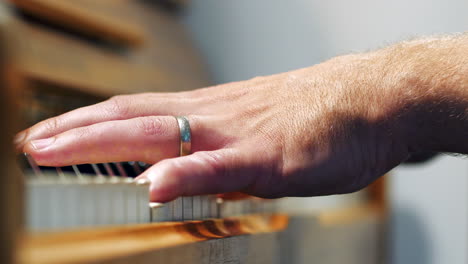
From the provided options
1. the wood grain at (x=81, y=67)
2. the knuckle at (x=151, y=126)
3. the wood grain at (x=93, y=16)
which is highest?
the wood grain at (x=93, y=16)

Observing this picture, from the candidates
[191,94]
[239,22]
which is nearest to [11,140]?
[191,94]

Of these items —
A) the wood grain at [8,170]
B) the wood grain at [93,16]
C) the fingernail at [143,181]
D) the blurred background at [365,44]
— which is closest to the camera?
the wood grain at [8,170]

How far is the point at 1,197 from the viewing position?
286 millimetres

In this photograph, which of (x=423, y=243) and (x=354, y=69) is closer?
(x=354, y=69)

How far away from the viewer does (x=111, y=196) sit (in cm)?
43

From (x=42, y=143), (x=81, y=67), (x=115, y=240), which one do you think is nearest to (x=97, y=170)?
(x=42, y=143)

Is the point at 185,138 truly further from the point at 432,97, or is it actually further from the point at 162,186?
the point at 432,97

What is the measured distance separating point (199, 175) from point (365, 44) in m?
1.60

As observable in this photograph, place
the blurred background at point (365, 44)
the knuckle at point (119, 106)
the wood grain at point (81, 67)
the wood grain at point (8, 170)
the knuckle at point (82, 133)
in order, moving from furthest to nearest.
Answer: the blurred background at point (365, 44)
the wood grain at point (81, 67)
the knuckle at point (119, 106)
the knuckle at point (82, 133)
the wood grain at point (8, 170)

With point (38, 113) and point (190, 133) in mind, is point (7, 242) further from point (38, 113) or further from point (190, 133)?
point (38, 113)

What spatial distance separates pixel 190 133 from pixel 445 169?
57.8 inches

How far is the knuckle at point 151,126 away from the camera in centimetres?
61

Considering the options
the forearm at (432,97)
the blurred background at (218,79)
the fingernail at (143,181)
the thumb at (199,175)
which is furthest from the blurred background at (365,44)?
the fingernail at (143,181)

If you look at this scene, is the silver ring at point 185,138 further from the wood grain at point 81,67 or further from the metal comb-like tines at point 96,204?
the wood grain at point 81,67
